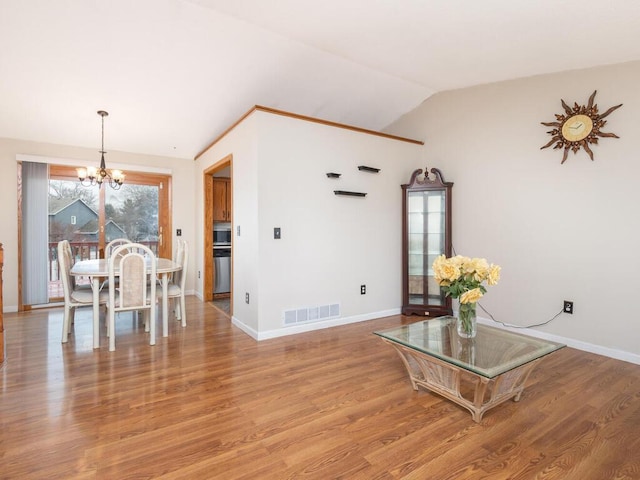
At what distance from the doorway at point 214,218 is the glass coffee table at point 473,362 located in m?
2.77

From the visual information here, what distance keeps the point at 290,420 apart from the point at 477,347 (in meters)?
1.27

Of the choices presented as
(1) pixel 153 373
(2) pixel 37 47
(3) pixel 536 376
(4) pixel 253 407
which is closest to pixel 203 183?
(2) pixel 37 47

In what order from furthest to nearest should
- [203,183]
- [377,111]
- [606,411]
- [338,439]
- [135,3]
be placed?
[203,183]
[377,111]
[135,3]
[606,411]
[338,439]

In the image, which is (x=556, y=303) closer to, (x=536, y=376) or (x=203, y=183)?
(x=536, y=376)

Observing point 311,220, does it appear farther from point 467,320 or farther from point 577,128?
point 577,128

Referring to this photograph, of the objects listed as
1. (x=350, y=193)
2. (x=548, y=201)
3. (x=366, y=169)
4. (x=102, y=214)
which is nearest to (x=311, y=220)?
(x=350, y=193)

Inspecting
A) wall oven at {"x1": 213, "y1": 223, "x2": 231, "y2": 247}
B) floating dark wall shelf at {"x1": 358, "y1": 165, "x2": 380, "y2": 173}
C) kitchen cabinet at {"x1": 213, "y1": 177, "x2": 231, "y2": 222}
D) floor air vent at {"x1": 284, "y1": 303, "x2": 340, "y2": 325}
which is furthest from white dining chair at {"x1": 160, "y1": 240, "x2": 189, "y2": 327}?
floating dark wall shelf at {"x1": 358, "y1": 165, "x2": 380, "y2": 173}

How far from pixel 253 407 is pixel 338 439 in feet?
2.00

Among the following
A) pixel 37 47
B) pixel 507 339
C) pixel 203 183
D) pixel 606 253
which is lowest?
pixel 507 339

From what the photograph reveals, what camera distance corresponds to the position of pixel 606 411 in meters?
2.07

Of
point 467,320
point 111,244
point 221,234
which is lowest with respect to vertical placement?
point 467,320

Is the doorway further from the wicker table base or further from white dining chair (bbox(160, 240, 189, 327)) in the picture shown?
the wicker table base

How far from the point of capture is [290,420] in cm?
198

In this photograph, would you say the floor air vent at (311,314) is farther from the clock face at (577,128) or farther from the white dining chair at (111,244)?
the clock face at (577,128)
